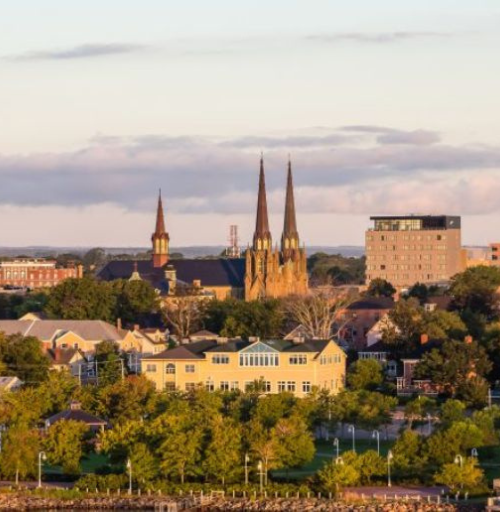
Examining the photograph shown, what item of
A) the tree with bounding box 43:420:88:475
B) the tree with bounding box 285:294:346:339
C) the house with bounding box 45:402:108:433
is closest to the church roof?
the tree with bounding box 285:294:346:339

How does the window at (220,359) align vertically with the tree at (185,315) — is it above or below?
below

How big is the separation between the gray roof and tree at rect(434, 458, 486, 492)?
54994 millimetres

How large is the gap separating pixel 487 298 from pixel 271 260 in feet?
87.3

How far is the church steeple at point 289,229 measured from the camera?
180 meters

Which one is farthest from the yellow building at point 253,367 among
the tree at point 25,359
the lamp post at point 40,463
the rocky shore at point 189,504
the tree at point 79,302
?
the rocky shore at point 189,504

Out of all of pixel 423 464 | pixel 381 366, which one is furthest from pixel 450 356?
pixel 423 464

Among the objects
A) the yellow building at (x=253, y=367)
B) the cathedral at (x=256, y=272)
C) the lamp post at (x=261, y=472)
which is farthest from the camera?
the cathedral at (x=256, y=272)

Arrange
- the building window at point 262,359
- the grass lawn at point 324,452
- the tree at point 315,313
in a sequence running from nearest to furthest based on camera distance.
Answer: the grass lawn at point 324,452 → the building window at point 262,359 → the tree at point 315,313

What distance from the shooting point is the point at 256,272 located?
581 ft

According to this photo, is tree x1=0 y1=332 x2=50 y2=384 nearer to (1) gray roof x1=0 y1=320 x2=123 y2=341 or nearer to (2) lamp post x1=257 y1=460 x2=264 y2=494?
(1) gray roof x1=0 y1=320 x2=123 y2=341

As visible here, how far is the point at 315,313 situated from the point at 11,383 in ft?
124

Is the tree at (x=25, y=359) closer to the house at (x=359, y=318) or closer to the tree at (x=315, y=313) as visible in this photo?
the tree at (x=315, y=313)

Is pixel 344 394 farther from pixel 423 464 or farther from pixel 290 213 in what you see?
pixel 290 213

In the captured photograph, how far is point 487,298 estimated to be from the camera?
157m
